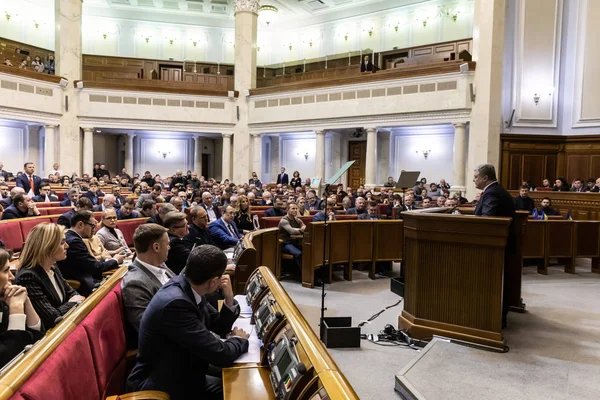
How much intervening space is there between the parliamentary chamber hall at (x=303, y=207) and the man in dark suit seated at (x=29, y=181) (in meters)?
0.06

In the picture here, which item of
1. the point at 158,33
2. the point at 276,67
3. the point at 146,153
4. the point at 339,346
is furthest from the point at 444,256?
the point at 158,33

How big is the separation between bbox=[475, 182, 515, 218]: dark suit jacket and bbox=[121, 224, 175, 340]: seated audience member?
2856 millimetres

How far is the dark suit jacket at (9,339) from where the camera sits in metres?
2.14

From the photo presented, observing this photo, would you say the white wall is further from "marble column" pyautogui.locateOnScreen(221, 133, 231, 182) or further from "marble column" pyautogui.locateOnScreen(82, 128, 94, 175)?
"marble column" pyautogui.locateOnScreen(82, 128, 94, 175)

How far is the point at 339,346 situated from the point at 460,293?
1143 mm

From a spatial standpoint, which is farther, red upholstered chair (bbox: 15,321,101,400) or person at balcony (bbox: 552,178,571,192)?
person at balcony (bbox: 552,178,571,192)

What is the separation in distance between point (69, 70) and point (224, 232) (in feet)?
43.9

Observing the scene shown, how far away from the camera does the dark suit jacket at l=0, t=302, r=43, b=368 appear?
84.2 inches

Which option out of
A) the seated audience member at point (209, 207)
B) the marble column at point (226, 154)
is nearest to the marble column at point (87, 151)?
the marble column at point (226, 154)

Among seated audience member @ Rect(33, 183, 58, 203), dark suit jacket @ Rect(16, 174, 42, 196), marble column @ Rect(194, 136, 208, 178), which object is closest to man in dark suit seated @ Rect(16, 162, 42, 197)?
dark suit jacket @ Rect(16, 174, 42, 196)

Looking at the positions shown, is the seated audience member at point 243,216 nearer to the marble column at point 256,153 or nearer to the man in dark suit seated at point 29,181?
the man in dark suit seated at point 29,181

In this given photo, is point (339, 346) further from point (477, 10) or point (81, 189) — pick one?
point (477, 10)

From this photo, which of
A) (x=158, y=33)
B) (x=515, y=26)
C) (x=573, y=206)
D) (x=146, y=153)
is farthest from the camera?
(x=158, y=33)

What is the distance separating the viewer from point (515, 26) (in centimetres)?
1244
